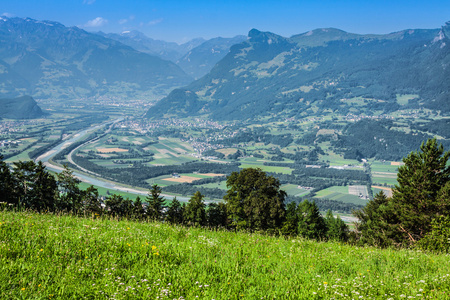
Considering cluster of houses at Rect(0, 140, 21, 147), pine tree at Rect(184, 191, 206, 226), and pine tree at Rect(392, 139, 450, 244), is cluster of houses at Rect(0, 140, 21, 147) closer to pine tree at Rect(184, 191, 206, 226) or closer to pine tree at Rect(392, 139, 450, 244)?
pine tree at Rect(184, 191, 206, 226)

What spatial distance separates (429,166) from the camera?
27.3m

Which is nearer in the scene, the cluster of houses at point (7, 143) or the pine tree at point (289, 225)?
the pine tree at point (289, 225)

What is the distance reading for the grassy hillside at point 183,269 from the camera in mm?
5180

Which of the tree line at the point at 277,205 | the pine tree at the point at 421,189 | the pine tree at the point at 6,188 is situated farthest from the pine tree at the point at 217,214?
the pine tree at the point at 6,188

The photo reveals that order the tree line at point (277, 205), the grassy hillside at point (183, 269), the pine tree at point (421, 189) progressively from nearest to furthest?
1. the grassy hillside at point (183, 269)
2. the tree line at point (277, 205)
3. the pine tree at point (421, 189)

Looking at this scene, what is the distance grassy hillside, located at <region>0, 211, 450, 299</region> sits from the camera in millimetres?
5180

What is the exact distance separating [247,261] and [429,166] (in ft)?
87.7

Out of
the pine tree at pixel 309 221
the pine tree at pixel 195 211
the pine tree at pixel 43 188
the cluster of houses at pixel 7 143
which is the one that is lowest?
the pine tree at pixel 309 221

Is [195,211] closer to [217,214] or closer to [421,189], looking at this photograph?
[217,214]

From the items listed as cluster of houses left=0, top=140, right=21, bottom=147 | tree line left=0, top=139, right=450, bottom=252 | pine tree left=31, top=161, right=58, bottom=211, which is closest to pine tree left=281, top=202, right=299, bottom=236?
tree line left=0, top=139, right=450, bottom=252

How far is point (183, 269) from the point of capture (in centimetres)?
611

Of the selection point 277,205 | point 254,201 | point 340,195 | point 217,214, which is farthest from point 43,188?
point 340,195

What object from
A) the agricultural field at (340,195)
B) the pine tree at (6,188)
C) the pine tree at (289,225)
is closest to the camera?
the pine tree at (6,188)

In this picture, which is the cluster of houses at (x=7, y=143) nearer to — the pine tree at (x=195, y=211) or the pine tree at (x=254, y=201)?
the pine tree at (x=195, y=211)
